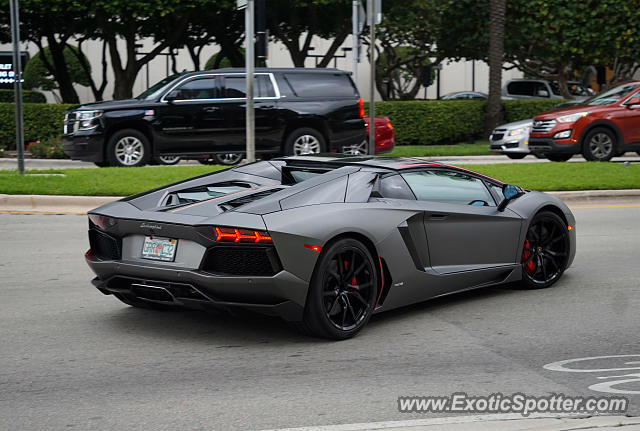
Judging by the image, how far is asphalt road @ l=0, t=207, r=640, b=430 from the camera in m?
4.96

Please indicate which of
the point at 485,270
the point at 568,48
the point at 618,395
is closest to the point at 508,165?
the point at 485,270

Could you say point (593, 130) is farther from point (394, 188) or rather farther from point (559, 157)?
point (394, 188)

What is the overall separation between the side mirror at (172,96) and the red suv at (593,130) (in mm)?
7710

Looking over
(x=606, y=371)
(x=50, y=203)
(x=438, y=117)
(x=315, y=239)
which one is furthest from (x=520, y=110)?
(x=606, y=371)

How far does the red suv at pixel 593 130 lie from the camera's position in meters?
20.1

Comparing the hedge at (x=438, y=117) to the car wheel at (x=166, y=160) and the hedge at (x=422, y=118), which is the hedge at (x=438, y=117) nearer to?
the hedge at (x=422, y=118)

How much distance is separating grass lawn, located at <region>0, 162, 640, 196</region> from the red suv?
242 cm

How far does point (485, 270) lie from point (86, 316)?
9.97ft

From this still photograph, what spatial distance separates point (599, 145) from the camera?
20219 mm

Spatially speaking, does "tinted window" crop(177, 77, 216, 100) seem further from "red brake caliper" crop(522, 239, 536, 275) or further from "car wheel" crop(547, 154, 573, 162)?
"red brake caliper" crop(522, 239, 536, 275)

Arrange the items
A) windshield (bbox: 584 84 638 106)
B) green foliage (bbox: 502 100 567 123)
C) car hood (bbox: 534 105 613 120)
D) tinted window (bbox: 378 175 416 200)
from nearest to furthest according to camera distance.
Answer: tinted window (bbox: 378 175 416 200) → car hood (bbox: 534 105 613 120) → windshield (bbox: 584 84 638 106) → green foliage (bbox: 502 100 567 123)

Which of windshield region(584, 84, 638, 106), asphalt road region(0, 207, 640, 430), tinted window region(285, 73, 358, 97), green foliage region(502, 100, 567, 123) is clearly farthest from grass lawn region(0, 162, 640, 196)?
green foliage region(502, 100, 567, 123)

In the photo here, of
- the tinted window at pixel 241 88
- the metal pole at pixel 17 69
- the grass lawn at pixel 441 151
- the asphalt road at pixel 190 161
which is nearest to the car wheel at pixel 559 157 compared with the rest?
the asphalt road at pixel 190 161

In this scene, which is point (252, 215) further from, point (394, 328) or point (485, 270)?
point (485, 270)
